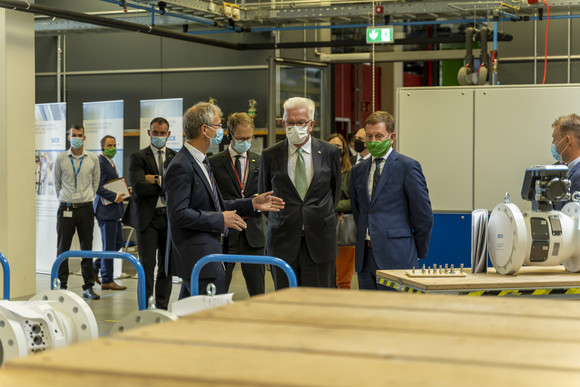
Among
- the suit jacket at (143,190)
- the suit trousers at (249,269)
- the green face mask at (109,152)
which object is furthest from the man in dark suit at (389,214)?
the green face mask at (109,152)

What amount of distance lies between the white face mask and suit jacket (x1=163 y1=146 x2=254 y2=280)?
63 centimetres

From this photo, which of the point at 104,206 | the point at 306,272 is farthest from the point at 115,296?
the point at 306,272

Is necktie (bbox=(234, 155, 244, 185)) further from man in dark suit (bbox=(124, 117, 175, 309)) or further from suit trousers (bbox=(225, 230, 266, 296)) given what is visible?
man in dark suit (bbox=(124, 117, 175, 309))

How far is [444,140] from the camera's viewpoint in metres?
6.69

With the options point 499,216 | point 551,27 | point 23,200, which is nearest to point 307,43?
point 551,27

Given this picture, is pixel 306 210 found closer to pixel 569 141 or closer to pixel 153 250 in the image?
pixel 569 141

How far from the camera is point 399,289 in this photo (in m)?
4.07

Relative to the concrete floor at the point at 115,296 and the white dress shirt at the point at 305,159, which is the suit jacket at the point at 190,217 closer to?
the white dress shirt at the point at 305,159

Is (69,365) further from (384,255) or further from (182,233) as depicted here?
(384,255)

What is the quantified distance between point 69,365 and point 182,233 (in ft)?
9.76

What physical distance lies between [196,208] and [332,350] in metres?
2.96

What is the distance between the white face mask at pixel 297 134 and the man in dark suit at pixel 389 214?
395 mm

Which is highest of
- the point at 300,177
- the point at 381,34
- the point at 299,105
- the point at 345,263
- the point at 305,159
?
the point at 381,34

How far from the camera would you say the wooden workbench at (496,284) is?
3.84 m
